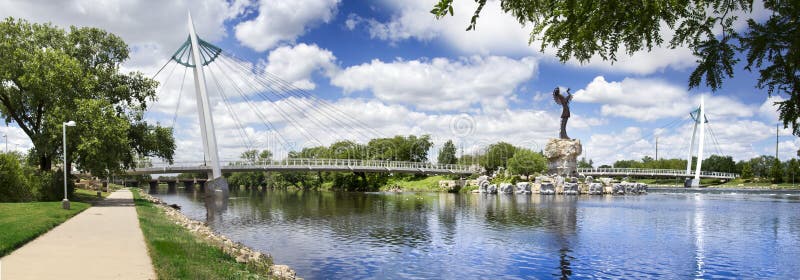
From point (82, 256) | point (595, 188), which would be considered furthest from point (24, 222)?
point (595, 188)

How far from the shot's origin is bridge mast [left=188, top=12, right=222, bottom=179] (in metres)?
57.9

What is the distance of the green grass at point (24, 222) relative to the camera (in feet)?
51.5

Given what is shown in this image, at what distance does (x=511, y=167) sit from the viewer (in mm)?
101062

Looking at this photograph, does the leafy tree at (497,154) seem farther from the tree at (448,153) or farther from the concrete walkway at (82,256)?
the concrete walkway at (82,256)

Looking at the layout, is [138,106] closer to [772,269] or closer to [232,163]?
[232,163]

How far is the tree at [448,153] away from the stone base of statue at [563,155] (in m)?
54.2

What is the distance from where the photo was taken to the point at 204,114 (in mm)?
58156

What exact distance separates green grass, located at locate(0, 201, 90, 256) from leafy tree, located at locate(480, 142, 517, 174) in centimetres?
10774

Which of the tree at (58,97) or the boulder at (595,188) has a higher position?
the tree at (58,97)

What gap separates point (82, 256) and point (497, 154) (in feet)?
404

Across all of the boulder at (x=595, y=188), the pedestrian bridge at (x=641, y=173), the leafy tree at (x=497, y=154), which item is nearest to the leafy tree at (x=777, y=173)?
the pedestrian bridge at (x=641, y=173)

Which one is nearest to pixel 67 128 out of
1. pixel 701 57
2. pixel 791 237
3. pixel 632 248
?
pixel 632 248

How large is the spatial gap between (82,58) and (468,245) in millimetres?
34423

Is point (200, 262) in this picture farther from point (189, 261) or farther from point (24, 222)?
point (24, 222)
